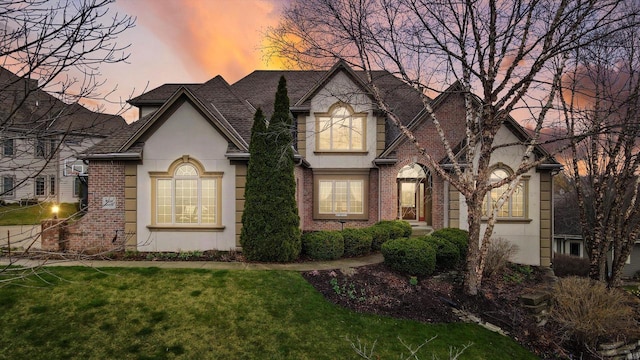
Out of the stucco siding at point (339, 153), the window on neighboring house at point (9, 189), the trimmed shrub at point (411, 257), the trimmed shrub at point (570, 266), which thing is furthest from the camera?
the trimmed shrub at point (570, 266)

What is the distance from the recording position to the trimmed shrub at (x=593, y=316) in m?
7.34

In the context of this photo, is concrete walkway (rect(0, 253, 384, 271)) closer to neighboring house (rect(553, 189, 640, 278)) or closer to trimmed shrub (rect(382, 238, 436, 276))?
trimmed shrub (rect(382, 238, 436, 276))

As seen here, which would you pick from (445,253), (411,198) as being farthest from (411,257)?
(411,198)

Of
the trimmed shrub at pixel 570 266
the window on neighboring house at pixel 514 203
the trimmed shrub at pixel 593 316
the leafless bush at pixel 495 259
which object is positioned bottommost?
the trimmed shrub at pixel 570 266

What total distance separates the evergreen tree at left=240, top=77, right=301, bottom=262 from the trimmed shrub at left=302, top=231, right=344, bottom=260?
1.46ft

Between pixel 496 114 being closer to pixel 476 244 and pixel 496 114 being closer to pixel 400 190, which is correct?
pixel 476 244

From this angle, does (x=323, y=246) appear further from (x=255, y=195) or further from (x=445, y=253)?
(x=445, y=253)

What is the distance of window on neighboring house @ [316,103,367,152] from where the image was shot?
15227 millimetres

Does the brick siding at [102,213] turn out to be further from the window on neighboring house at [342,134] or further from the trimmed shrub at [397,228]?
the trimmed shrub at [397,228]

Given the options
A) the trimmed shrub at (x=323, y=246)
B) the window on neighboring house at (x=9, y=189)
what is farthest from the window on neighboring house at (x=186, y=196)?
the window on neighboring house at (x=9, y=189)

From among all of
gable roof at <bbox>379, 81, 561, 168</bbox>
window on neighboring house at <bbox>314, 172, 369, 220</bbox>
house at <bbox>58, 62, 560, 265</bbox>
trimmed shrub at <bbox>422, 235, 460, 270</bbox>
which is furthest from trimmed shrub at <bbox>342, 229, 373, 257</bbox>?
gable roof at <bbox>379, 81, 561, 168</bbox>

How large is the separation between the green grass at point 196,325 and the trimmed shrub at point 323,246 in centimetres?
231

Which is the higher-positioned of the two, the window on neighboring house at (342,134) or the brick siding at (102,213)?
the window on neighboring house at (342,134)

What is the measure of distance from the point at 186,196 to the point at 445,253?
8.97m
